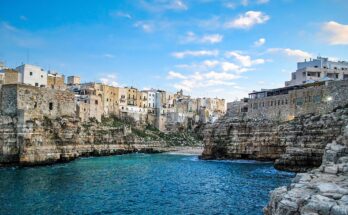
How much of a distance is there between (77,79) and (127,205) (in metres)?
83.7

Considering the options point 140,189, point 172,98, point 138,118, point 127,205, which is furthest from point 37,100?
point 172,98

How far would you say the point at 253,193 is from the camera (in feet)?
98.1

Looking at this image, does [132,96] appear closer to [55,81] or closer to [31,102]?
[55,81]

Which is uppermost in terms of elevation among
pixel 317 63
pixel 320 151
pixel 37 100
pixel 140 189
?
pixel 317 63

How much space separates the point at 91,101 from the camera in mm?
84875

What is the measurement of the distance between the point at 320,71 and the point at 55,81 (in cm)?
5760

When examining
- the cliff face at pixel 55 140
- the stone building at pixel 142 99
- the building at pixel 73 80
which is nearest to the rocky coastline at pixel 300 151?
the cliff face at pixel 55 140

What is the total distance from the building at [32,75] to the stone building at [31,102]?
40.1 ft

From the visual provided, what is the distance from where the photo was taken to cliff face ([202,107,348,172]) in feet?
130

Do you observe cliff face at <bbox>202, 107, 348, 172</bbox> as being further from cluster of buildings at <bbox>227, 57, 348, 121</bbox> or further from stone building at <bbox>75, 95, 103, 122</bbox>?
stone building at <bbox>75, 95, 103, 122</bbox>

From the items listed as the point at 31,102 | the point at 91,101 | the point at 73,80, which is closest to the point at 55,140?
the point at 31,102

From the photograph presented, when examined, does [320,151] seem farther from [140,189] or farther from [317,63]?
[317,63]

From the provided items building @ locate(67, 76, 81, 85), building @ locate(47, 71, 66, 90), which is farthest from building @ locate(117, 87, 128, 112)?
building @ locate(47, 71, 66, 90)

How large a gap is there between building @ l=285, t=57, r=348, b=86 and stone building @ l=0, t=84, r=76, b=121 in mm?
44289
